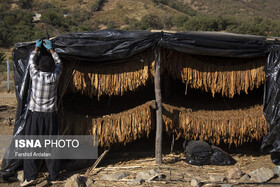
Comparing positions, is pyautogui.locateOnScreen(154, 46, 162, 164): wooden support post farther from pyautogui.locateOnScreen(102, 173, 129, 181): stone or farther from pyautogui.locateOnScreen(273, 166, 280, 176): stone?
pyautogui.locateOnScreen(273, 166, 280, 176): stone

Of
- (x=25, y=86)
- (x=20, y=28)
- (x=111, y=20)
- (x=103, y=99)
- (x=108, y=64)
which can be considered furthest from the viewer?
(x=111, y=20)

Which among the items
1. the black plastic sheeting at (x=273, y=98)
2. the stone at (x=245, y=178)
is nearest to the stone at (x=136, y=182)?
the stone at (x=245, y=178)

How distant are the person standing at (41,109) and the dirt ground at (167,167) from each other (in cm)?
31

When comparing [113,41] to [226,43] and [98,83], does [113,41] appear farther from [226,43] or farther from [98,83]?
[226,43]

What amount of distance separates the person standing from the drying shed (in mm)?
374

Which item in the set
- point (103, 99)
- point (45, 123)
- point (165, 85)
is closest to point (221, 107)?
point (165, 85)

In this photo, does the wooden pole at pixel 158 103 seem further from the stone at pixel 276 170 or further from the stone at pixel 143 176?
the stone at pixel 276 170

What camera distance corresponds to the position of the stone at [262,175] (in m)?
4.51

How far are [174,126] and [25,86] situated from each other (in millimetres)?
2484

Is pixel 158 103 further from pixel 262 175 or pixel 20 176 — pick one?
pixel 20 176

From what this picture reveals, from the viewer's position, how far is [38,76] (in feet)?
14.1

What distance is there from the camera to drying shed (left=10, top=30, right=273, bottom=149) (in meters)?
4.73

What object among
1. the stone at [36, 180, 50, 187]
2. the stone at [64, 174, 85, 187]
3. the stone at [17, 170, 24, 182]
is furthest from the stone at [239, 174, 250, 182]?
the stone at [17, 170, 24, 182]

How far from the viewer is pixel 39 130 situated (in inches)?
172
